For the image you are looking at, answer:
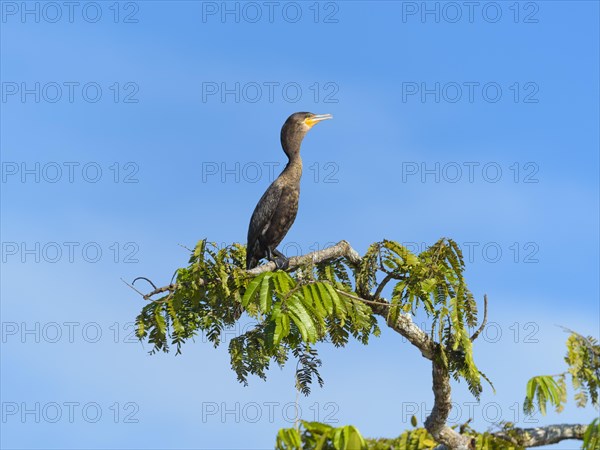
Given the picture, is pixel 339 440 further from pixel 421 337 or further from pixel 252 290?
pixel 421 337

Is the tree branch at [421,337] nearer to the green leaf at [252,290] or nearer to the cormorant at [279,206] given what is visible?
the green leaf at [252,290]

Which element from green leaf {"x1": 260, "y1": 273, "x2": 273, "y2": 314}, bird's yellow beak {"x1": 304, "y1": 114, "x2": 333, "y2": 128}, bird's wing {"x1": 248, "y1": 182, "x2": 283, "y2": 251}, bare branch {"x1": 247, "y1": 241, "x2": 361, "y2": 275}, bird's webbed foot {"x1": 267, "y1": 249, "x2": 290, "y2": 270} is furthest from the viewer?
bird's yellow beak {"x1": 304, "y1": 114, "x2": 333, "y2": 128}

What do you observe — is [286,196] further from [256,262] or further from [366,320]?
[366,320]

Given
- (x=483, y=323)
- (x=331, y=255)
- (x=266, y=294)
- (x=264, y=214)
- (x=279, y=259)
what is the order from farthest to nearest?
(x=264, y=214)
(x=279, y=259)
(x=331, y=255)
(x=483, y=323)
(x=266, y=294)

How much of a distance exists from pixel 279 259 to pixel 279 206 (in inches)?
36.7

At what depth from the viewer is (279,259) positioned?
9.77m

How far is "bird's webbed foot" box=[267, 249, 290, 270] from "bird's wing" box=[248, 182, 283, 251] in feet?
0.80

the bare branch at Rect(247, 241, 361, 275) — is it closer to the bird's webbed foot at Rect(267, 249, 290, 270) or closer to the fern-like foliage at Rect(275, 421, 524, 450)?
the bird's webbed foot at Rect(267, 249, 290, 270)

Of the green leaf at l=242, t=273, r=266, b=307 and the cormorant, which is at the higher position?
the cormorant

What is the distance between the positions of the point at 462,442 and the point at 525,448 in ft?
2.58

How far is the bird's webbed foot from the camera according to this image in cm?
955

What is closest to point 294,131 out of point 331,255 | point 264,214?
point 264,214

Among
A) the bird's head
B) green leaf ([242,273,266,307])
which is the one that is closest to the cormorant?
the bird's head

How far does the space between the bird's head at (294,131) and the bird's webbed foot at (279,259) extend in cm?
123
